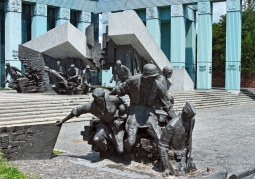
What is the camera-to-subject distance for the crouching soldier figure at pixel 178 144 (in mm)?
5094

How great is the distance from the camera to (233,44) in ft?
72.6

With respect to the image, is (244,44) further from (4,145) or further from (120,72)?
(4,145)

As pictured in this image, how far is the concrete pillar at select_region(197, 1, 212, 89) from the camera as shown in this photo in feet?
76.0

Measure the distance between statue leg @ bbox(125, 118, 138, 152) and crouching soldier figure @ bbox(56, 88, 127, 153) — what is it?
0.42ft

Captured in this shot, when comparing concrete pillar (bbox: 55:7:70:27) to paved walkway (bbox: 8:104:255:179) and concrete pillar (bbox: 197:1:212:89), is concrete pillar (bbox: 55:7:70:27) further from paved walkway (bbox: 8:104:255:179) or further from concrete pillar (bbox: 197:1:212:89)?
paved walkway (bbox: 8:104:255:179)

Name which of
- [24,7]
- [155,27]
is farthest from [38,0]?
[155,27]

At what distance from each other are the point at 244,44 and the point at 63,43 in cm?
1857

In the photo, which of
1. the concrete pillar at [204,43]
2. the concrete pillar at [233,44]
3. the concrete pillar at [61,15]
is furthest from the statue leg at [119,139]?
the concrete pillar at [61,15]

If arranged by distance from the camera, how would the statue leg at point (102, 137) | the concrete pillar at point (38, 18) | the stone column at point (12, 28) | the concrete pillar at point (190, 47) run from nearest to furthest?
the statue leg at point (102, 137), the stone column at point (12, 28), the concrete pillar at point (38, 18), the concrete pillar at point (190, 47)

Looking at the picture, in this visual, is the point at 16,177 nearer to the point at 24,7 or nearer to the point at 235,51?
the point at 235,51

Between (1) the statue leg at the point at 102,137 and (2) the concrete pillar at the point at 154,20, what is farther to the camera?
(2) the concrete pillar at the point at 154,20

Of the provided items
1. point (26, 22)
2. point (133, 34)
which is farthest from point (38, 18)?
point (133, 34)

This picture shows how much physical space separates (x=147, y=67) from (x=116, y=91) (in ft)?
2.50

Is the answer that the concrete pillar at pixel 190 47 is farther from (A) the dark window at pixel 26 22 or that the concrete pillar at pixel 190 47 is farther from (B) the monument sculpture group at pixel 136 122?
(B) the monument sculpture group at pixel 136 122
